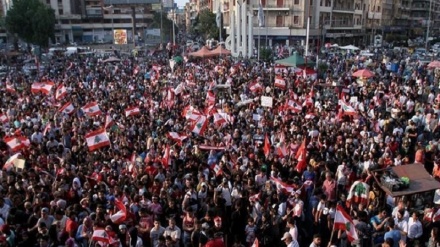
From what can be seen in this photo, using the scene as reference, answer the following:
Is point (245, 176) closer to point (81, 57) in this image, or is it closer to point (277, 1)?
point (81, 57)

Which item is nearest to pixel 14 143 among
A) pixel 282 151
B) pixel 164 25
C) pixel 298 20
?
pixel 282 151

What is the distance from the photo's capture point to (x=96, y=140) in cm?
1154

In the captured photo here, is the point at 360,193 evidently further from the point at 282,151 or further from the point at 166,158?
the point at 166,158

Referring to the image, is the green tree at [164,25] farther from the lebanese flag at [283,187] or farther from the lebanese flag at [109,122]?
the lebanese flag at [283,187]

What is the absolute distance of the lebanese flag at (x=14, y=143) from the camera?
39.2ft

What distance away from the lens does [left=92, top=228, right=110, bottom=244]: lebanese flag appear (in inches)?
282

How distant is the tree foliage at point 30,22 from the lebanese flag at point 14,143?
43961mm

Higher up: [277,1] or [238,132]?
[277,1]

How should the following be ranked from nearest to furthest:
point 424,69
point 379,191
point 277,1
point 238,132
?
point 379,191, point 238,132, point 424,69, point 277,1

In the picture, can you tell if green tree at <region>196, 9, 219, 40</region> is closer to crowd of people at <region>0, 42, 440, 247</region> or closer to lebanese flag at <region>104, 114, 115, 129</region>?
crowd of people at <region>0, 42, 440, 247</region>

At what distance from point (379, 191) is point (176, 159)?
5.10 meters

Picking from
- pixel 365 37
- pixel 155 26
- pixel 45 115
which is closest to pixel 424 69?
pixel 45 115

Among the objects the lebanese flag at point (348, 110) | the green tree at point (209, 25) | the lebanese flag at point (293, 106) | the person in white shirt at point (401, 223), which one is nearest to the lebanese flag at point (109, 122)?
the lebanese flag at point (293, 106)

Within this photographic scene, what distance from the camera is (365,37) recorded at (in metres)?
72.5
